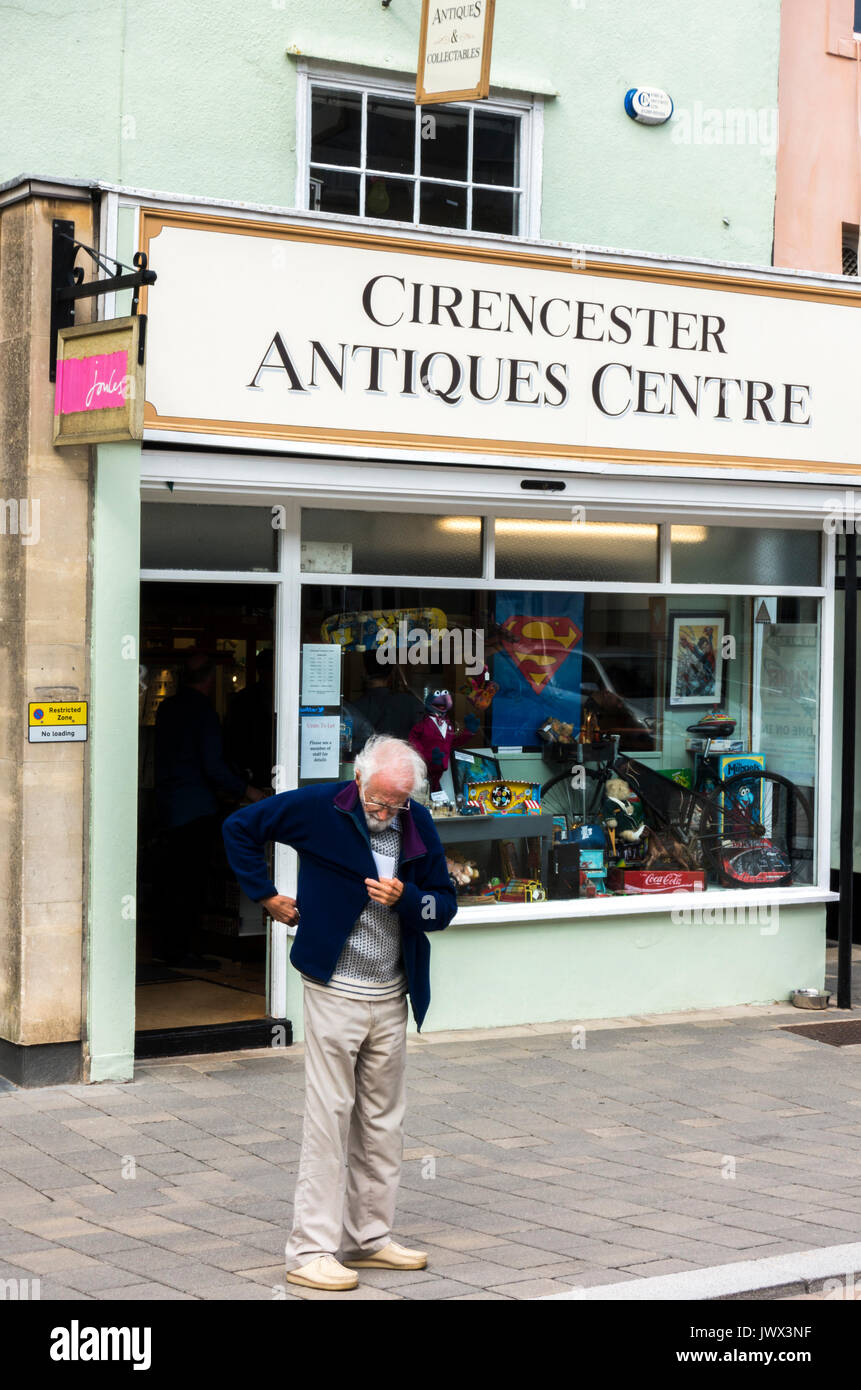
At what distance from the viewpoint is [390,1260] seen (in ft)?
19.0

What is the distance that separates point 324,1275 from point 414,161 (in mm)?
6682

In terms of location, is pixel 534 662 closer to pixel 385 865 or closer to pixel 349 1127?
pixel 385 865

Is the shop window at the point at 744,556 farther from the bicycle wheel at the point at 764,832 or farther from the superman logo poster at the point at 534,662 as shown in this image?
the bicycle wheel at the point at 764,832

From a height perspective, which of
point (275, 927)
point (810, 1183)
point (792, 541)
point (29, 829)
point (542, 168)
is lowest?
point (810, 1183)

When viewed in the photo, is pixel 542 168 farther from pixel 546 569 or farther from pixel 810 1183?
pixel 810 1183

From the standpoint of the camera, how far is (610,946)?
10.0 metres

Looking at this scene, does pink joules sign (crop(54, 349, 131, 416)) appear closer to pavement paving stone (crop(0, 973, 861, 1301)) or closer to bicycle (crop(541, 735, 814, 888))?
pavement paving stone (crop(0, 973, 861, 1301))

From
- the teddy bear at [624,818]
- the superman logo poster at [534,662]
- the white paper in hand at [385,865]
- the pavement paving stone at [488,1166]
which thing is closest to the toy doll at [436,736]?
the superman logo poster at [534,662]

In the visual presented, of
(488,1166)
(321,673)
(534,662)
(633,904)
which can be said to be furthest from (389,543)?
(488,1166)

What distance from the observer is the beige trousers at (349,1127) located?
5.59 m

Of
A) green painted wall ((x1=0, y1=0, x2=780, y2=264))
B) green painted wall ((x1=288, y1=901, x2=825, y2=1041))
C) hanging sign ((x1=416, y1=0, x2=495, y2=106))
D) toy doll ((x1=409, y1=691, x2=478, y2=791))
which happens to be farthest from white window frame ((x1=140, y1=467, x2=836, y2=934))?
hanging sign ((x1=416, y1=0, x2=495, y2=106))

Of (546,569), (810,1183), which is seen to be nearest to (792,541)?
(546,569)
